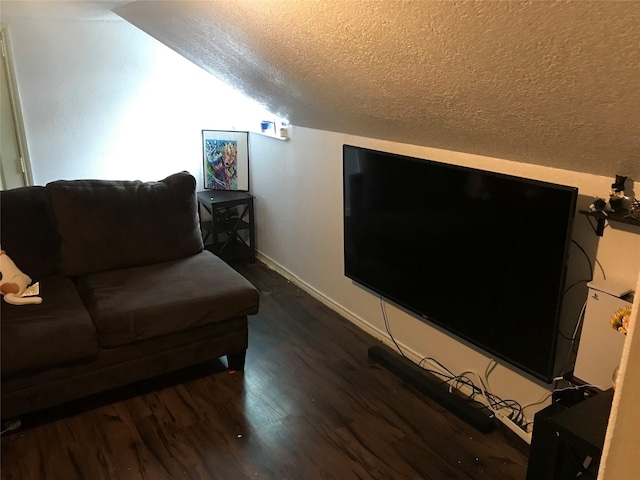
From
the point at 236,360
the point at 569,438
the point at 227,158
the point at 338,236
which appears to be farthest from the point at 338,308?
the point at 569,438

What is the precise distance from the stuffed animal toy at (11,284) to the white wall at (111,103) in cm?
158

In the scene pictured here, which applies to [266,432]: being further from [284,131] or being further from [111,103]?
[111,103]

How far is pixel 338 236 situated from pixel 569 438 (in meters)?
1.99

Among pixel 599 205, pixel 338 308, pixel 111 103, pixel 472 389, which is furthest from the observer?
pixel 111 103

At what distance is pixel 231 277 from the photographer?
2.80m

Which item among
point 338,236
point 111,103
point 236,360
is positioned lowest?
point 236,360

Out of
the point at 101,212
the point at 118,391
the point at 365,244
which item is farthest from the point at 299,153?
the point at 118,391

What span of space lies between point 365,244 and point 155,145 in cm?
214

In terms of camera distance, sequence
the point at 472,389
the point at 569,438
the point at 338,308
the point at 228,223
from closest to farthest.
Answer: the point at 569,438, the point at 472,389, the point at 338,308, the point at 228,223

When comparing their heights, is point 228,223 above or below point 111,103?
below

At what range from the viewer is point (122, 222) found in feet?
9.59

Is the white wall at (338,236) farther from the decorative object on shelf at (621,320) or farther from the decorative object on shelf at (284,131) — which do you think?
the decorative object on shelf at (621,320)

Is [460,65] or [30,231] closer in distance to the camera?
[460,65]

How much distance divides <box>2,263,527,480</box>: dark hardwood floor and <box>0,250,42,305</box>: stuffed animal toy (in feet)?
1.71
